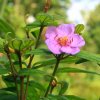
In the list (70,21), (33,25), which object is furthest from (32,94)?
(70,21)

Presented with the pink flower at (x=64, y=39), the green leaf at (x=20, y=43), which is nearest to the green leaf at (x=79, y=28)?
the pink flower at (x=64, y=39)

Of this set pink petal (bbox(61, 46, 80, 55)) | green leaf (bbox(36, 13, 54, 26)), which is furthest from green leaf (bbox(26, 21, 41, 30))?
pink petal (bbox(61, 46, 80, 55))

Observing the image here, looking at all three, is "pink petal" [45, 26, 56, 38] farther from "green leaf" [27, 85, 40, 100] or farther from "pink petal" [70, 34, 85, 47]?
"green leaf" [27, 85, 40, 100]

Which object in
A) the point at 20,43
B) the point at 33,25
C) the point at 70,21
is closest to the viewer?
the point at 20,43

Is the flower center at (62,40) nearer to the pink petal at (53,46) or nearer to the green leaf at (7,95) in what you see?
the pink petal at (53,46)

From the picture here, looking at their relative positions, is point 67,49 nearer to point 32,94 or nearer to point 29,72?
point 29,72
